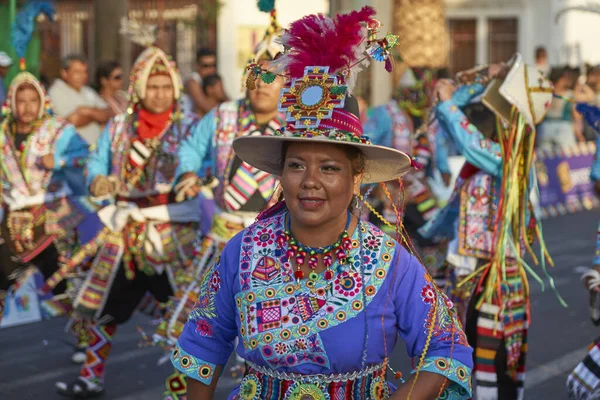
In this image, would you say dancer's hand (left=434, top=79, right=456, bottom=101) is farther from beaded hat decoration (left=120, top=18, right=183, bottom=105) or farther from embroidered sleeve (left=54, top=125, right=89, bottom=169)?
embroidered sleeve (left=54, top=125, right=89, bottom=169)

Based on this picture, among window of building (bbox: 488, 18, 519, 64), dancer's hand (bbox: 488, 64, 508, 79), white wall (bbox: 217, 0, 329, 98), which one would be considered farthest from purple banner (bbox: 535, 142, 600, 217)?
dancer's hand (bbox: 488, 64, 508, 79)

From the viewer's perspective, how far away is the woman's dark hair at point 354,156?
129 inches

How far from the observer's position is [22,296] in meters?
8.30

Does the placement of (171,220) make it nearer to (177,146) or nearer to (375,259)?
(177,146)

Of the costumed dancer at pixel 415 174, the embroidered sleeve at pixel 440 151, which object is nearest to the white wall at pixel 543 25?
the costumed dancer at pixel 415 174

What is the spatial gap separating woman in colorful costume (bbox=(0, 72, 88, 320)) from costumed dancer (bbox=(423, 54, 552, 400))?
123 inches

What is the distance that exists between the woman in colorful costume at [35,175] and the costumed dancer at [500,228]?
312 centimetres

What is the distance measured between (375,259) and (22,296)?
571 centimetres

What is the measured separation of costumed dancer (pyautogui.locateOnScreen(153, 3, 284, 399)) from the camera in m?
5.85

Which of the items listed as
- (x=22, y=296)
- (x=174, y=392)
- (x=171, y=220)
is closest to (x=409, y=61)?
(x=22, y=296)

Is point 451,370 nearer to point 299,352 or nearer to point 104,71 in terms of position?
point 299,352

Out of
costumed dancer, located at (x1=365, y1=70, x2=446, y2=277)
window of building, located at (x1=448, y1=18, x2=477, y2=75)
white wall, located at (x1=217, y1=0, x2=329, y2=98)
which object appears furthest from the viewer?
window of building, located at (x1=448, y1=18, x2=477, y2=75)

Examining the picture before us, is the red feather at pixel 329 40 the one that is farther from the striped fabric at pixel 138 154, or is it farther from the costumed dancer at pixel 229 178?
the striped fabric at pixel 138 154

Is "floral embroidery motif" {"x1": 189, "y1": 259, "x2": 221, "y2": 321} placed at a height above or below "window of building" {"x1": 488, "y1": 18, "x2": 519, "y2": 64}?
below
